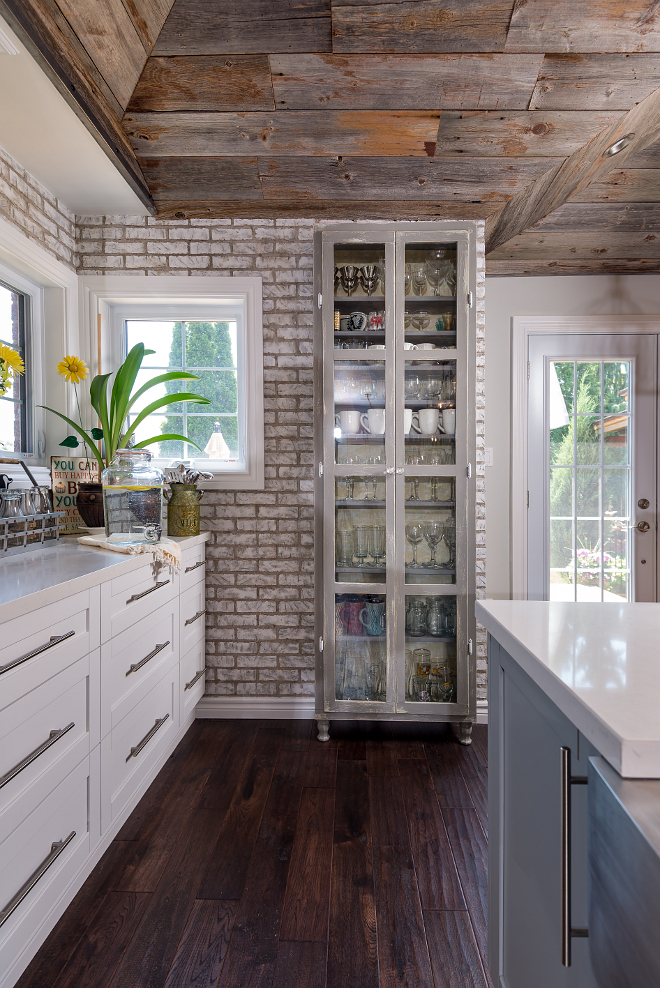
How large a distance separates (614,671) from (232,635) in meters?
2.29

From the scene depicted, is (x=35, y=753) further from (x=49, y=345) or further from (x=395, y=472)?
(x=49, y=345)

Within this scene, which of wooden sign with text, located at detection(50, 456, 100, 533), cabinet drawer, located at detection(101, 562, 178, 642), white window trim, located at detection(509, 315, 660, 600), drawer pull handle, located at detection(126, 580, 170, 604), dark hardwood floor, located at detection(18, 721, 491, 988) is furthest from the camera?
white window trim, located at detection(509, 315, 660, 600)

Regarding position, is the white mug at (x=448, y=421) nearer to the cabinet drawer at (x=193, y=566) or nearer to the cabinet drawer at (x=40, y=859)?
the cabinet drawer at (x=193, y=566)

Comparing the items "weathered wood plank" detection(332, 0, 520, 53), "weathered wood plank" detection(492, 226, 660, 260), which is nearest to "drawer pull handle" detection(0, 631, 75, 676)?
"weathered wood plank" detection(332, 0, 520, 53)

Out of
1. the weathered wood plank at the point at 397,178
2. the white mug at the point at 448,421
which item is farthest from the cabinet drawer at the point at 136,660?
the weathered wood plank at the point at 397,178

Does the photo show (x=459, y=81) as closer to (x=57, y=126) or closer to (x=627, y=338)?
(x=57, y=126)

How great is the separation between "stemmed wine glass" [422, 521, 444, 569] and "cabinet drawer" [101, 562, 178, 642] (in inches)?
44.4

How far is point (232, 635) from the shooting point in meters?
2.80

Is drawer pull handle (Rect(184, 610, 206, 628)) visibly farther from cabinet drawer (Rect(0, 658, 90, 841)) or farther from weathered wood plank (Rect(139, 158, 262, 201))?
weathered wood plank (Rect(139, 158, 262, 201))

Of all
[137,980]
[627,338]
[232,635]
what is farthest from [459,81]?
[137,980]

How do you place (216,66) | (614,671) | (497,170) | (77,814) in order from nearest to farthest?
1. (614,671)
2. (77,814)
3. (216,66)
4. (497,170)

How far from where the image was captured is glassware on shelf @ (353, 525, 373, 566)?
2.54 meters

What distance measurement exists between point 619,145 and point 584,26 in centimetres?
50

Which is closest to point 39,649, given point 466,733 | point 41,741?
point 41,741
